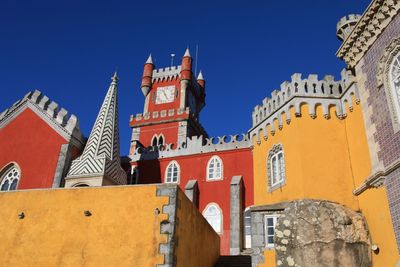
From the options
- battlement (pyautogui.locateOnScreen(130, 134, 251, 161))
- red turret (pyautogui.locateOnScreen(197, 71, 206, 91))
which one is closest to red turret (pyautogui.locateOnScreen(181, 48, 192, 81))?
red turret (pyautogui.locateOnScreen(197, 71, 206, 91))

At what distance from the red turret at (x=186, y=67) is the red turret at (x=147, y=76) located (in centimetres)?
340

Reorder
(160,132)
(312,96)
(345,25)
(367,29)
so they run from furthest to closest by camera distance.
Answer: (160,132), (312,96), (345,25), (367,29)

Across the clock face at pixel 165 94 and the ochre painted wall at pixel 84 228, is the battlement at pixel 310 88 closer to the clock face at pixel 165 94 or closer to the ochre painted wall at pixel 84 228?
the ochre painted wall at pixel 84 228

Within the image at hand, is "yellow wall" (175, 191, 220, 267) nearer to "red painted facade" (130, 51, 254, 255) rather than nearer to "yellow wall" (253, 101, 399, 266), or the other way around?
"yellow wall" (253, 101, 399, 266)

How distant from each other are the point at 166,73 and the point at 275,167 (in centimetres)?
2358

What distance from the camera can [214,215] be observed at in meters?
21.4

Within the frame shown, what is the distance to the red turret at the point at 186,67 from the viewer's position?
1389 inches

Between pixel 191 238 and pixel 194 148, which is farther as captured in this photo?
pixel 194 148

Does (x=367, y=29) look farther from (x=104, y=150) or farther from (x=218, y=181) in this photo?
(x=218, y=181)

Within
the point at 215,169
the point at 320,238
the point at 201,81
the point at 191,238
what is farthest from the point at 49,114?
the point at 201,81

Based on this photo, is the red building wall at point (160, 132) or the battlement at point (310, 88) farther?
the red building wall at point (160, 132)

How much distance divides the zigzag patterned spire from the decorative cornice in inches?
434

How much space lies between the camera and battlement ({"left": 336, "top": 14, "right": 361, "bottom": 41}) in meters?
13.5

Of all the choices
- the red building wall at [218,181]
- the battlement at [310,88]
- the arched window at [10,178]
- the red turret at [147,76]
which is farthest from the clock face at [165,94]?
the battlement at [310,88]
